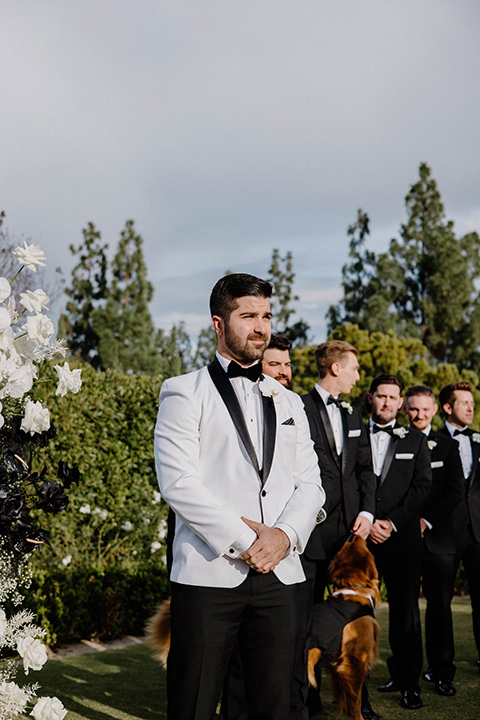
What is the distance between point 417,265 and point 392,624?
105 feet

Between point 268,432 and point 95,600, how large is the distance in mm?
5336

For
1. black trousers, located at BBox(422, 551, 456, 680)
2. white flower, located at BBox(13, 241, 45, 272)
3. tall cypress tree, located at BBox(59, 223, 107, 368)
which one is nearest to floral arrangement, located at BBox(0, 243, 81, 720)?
white flower, located at BBox(13, 241, 45, 272)

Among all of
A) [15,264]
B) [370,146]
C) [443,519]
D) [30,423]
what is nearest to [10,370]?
[30,423]

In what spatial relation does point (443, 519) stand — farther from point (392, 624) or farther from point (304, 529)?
point (304, 529)

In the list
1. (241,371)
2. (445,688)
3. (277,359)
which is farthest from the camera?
(445,688)

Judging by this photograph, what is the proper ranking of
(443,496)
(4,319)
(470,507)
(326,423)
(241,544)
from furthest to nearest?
(470,507), (443,496), (326,423), (4,319), (241,544)

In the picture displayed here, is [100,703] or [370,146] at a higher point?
[370,146]

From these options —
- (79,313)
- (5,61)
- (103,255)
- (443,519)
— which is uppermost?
(103,255)

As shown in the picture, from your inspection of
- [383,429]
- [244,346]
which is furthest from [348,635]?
[244,346]

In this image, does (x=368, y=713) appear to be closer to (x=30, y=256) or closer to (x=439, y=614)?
(x=439, y=614)

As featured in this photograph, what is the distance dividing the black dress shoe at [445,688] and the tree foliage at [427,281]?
28.4 metres

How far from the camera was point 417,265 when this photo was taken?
35.6m

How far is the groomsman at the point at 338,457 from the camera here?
16.8 ft

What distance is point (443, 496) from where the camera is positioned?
6.13 m
